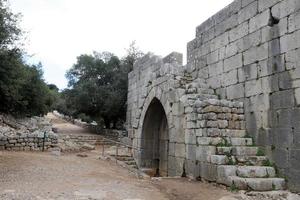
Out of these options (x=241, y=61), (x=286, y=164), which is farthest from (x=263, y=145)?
(x=241, y=61)

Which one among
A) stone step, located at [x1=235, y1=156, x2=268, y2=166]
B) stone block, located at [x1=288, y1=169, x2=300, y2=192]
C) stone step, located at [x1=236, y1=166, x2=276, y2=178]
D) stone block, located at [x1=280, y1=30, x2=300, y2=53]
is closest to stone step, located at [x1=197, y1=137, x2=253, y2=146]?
stone step, located at [x1=235, y1=156, x2=268, y2=166]

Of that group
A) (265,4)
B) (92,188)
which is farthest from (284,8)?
(92,188)

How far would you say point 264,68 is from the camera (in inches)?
340

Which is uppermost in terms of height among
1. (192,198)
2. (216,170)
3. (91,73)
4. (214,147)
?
(91,73)

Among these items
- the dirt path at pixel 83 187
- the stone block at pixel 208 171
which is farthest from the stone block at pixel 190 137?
the dirt path at pixel 83 187

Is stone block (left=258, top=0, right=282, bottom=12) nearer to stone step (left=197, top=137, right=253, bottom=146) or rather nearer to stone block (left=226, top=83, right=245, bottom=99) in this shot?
stone block (left=226, top=83, right=245, bottom=99)

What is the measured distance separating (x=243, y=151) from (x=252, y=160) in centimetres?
33

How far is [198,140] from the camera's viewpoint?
29.7 ft

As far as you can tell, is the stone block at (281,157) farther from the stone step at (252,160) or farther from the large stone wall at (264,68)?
the stone step at (252,160)

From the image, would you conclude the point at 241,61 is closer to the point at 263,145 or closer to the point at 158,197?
the point at 263,145

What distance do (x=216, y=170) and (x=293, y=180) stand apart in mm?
1654

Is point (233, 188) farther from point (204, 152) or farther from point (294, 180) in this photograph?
point (204, 152)

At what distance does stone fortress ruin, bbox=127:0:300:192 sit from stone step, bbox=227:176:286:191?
0.07 ft

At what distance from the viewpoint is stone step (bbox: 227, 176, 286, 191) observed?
722 centimetres
